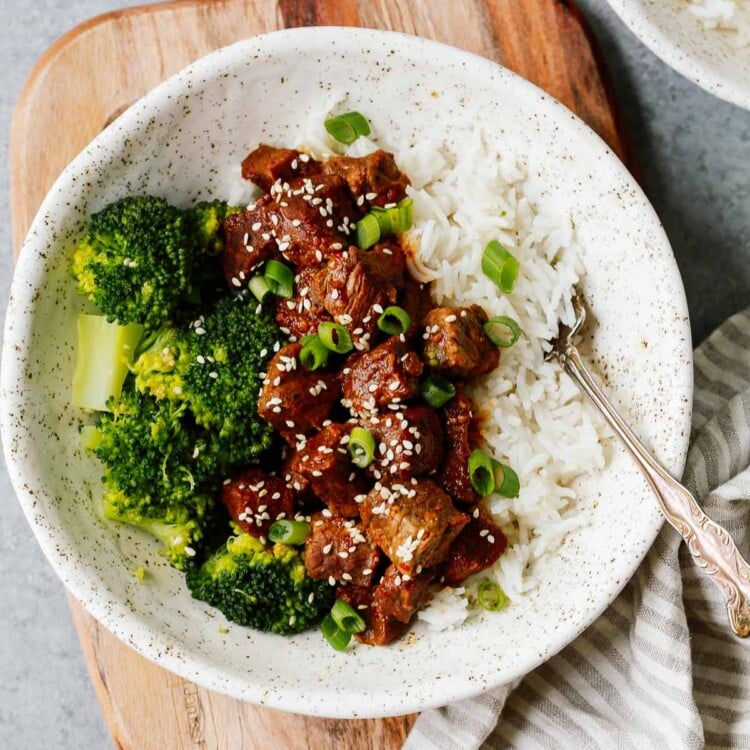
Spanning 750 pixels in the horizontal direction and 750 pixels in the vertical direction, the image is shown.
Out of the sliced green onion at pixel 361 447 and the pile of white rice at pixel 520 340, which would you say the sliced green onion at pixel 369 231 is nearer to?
the pile of white rice at pixel 520 340

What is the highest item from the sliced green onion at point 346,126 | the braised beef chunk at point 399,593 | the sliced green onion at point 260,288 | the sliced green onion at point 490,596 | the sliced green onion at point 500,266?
the sliced green onion at point 346,126

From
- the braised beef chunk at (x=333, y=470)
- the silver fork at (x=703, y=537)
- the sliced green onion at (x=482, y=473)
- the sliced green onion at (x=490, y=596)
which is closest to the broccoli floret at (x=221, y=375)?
the braised beef chunk at (x=333, y=470)

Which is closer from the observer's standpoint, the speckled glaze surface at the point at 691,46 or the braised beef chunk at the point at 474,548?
the speckled glaze surface at the point at 691,46

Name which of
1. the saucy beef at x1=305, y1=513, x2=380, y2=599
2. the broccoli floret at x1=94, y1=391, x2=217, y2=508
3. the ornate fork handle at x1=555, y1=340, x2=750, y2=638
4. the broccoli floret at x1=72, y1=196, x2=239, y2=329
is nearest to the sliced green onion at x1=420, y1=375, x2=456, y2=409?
the saucy beef at x1=305, y1=513, x2=380, y2=599

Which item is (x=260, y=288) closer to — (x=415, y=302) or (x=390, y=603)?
(x=415, y=302)

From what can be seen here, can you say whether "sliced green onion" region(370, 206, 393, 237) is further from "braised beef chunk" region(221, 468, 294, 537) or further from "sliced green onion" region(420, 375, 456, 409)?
"braised beef chunk" region(221, 468, 294, 537)

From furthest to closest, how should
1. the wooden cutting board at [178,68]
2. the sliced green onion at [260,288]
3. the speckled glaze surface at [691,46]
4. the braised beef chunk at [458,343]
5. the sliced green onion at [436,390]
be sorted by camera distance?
the wooden cutting board at [178,68] < the sliced green onion at [260,288] < the sliced green onion at [436,390] < the braised beef chunk at [458,343] < the speckled glaze surface at [691,46]
